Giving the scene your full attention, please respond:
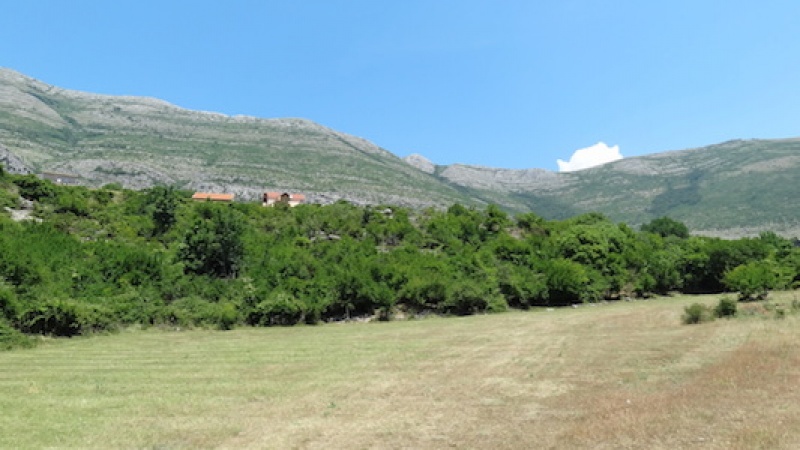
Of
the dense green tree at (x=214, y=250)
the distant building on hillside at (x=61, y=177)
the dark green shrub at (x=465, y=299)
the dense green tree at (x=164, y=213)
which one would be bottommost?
Answer: the dark green shrub at (x=465, y=299)

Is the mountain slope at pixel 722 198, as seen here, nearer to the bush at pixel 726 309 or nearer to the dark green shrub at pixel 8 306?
the bush at pixel 726 309

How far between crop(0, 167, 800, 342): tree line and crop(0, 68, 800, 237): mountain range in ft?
180

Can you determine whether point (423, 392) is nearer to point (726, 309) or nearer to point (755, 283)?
point (726, 309)

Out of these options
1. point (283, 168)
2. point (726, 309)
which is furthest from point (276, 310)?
point (283, 168)

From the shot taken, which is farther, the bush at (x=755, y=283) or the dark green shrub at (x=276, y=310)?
the bush at (x=755, y=283)

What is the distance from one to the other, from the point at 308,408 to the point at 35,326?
21510 millimetres

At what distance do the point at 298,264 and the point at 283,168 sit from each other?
10193cm

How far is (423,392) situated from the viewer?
14.8m

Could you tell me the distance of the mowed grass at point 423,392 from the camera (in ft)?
34.5

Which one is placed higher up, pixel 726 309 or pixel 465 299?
pixel 726 309

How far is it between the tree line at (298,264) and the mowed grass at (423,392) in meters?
8.44

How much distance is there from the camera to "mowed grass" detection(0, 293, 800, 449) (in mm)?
10508

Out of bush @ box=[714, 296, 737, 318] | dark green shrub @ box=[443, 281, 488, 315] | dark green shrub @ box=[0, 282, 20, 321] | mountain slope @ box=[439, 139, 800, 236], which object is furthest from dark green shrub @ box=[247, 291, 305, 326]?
mountain slope @ box=[439, 139, 800, 236]

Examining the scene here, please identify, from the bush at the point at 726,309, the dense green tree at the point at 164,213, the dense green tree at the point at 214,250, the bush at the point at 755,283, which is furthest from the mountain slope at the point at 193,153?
the bush at the point at 726,309
